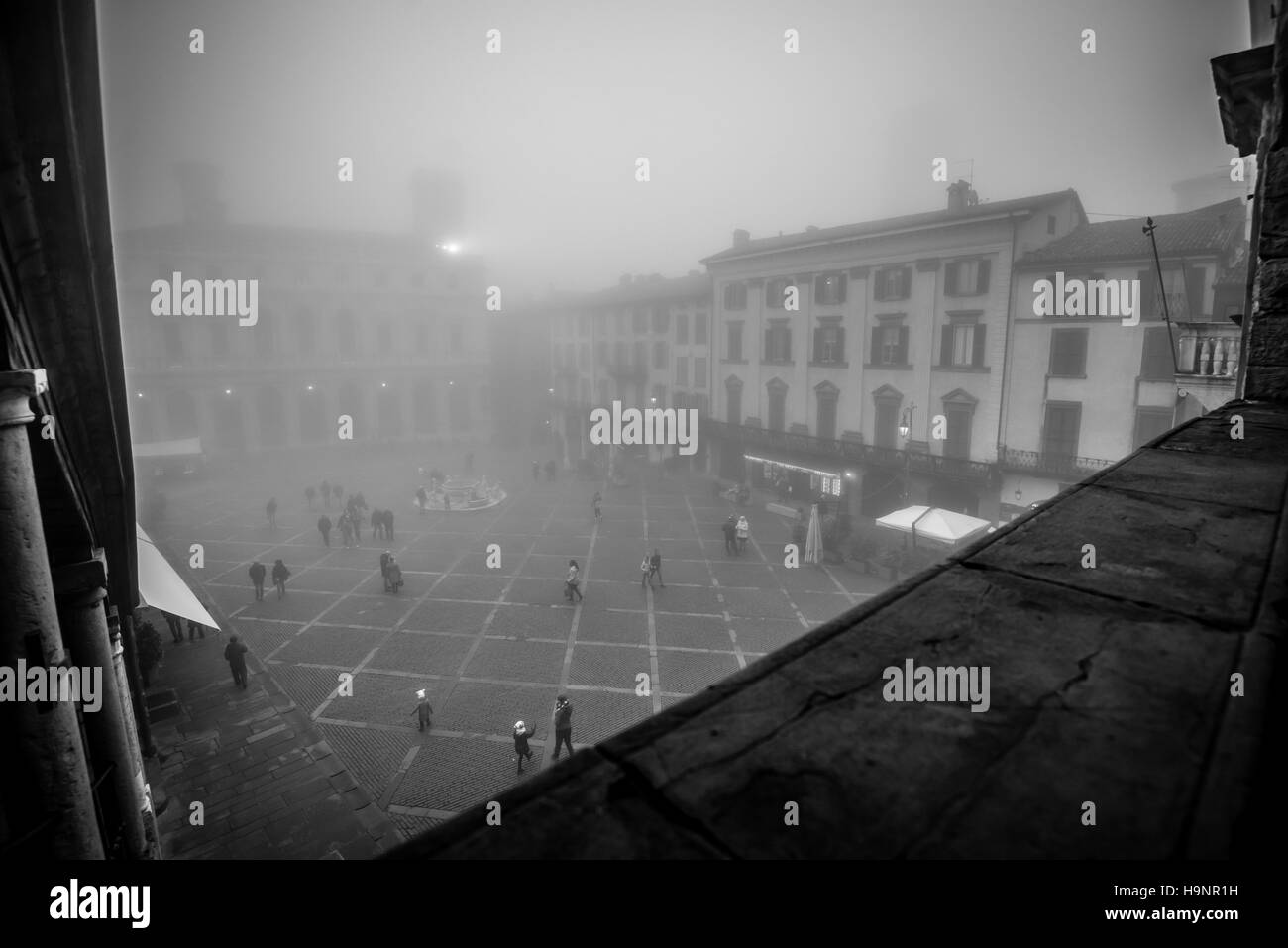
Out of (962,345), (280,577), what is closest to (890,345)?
(962,345)

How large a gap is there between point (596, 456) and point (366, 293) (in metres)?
21.9

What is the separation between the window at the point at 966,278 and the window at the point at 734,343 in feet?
36.0

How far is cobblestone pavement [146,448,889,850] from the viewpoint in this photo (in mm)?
11055

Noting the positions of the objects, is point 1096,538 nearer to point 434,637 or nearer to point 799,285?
point 434,637

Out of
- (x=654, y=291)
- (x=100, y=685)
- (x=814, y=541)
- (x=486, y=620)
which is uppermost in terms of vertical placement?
(x=654, y=291)

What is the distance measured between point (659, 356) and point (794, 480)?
45.3 feet

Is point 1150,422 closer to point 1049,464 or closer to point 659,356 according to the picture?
point 1049,464

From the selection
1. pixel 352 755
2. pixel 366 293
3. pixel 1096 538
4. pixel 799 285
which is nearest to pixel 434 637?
pixel 352 755

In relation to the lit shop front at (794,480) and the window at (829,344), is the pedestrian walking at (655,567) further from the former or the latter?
the window at (829,344)

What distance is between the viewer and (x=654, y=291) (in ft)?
133

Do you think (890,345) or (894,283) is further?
(890,345)

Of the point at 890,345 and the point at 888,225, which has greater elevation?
the point at 888,225
